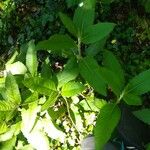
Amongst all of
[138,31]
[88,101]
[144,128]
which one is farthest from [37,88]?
[138,31]

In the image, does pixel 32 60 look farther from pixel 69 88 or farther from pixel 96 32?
pixel 96 32

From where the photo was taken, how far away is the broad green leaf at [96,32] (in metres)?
2.10

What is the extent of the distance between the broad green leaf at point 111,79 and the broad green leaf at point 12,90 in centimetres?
50

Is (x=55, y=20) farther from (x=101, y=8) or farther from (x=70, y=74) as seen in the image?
(x=70, y=74)

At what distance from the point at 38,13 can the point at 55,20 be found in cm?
29

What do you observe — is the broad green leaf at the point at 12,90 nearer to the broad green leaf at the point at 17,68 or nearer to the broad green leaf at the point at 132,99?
the broad green leaf at the point at 17,68

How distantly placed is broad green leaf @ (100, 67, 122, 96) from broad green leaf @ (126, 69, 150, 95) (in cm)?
6

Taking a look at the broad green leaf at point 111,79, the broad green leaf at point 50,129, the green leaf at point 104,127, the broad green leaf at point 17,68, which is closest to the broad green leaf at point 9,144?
the broad green leaf at point 50,129

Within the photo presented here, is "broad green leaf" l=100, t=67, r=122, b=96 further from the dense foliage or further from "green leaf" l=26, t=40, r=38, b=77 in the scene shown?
"green leaf" l=26, t=40, r=38, b=77

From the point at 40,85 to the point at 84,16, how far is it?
1.54 feet

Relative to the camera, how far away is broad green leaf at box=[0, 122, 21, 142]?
2309 mm

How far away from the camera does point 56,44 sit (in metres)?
2.14

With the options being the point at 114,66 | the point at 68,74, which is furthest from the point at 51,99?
the point at 114,66

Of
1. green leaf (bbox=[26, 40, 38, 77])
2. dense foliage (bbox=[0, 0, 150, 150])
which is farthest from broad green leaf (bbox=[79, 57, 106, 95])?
green leaf (bbox=[26, 40, 38, 77])
